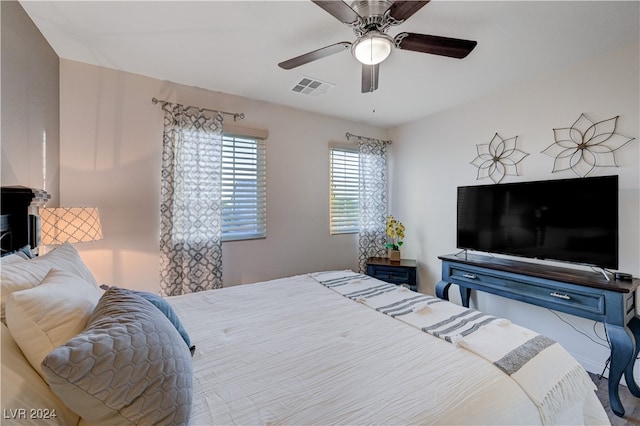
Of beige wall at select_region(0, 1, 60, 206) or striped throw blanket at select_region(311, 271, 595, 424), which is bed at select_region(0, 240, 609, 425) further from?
beige wall at select_region(0, 1, 60, 206)

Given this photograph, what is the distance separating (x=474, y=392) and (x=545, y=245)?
1923 mm

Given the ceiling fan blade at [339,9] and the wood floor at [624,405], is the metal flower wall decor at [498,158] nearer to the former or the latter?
the wood floor at [624,405]

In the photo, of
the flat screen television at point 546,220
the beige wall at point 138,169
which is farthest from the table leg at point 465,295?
the beige wall at point 138,169

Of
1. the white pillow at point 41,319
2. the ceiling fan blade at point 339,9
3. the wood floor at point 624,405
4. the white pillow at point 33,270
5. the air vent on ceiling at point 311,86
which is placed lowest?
the wood floor at point 624,405

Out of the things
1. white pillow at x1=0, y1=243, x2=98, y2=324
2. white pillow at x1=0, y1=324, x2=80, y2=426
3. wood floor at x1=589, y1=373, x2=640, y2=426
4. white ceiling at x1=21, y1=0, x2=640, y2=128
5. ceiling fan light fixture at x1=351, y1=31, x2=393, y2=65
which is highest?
white ceiling at x1=21, y1=0, x2=640, y2=128

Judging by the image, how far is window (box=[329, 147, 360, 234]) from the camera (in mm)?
3631

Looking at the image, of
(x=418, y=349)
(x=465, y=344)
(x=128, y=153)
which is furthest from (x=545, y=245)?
(x=128, y=153)

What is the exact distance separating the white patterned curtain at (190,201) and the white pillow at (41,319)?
173 cm

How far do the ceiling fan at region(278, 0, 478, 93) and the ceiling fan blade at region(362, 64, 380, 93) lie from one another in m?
0.13

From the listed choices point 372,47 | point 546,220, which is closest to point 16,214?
point 372,47

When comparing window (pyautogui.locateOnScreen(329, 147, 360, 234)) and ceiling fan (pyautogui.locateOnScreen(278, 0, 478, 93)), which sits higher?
ceiling fan (pyautogui.locateOnScreen(278, 0, 478, 93))

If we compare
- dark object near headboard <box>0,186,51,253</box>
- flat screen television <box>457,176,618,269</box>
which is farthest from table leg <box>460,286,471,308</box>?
dark object near headboard <box>0,186,51,253</box>

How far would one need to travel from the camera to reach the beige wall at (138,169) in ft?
7.39

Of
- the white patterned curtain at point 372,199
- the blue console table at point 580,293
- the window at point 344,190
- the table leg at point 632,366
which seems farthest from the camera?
the white patterned curtain at point 372,199
